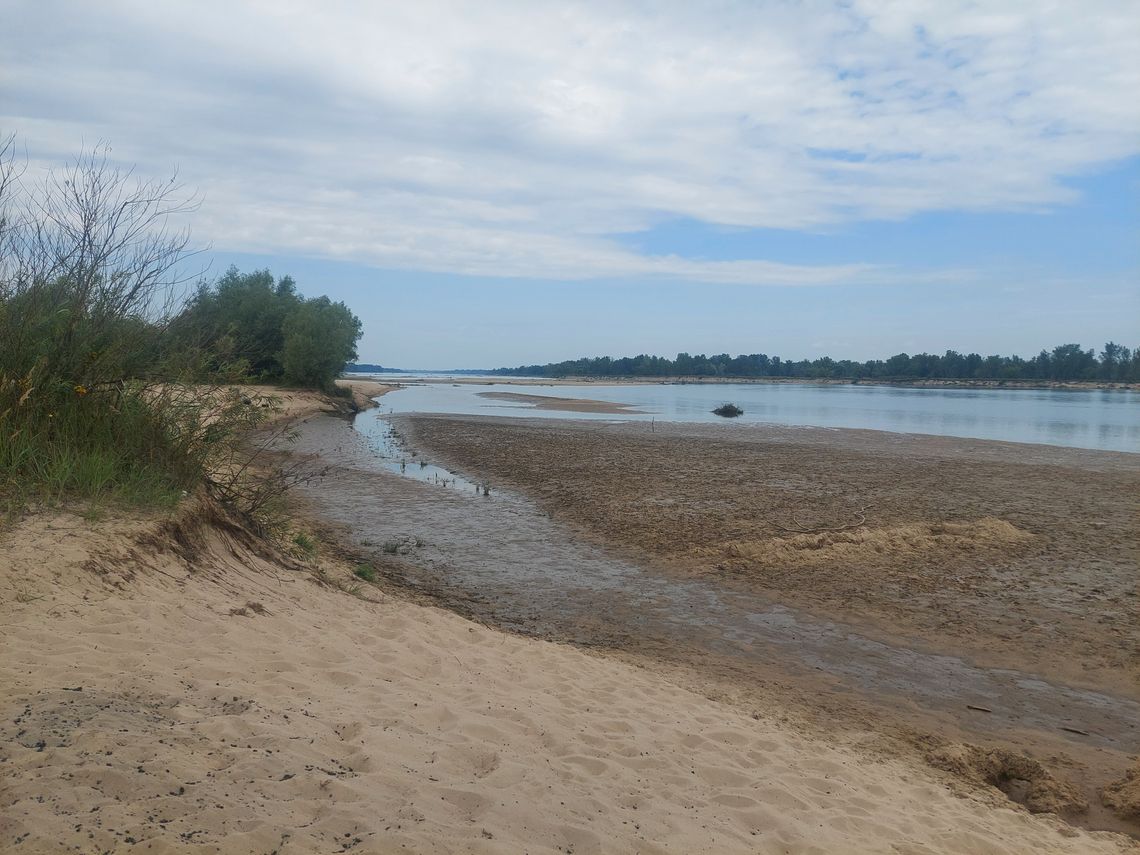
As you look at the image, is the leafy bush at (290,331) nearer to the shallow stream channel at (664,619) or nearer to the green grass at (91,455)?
the shallow stream channel at (664,619)

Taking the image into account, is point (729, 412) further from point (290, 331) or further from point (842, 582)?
point (842, 582)

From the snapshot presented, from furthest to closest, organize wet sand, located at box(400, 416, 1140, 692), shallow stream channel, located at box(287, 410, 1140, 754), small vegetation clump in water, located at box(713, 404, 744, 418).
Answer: small vegetation clump in water, located at box(713, 404, 744, 418) → wet sand, located at box(400, 416, 1140, 692) → shallow stream channel, located at box(287, 410, 1140, 754)

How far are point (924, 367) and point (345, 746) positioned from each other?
5850 inches

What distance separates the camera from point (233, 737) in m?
3.42

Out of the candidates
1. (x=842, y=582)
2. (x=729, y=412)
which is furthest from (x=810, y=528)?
(x=729, y=412)

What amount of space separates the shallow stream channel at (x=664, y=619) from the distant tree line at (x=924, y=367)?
133127 mm

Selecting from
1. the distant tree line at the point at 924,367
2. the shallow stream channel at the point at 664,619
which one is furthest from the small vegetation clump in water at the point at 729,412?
the distant tree line at the point at 924,367

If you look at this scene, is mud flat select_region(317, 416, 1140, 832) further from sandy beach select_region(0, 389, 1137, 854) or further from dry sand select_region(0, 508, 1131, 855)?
dry sand select_region(0, 508, 1131, 855)

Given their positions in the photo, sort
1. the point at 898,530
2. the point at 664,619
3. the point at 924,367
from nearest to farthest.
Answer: the point at 664,619
the point at 898,530
the point at 924,367

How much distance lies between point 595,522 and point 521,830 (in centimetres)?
1003

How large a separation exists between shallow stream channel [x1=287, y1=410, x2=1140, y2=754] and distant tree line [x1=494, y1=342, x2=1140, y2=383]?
→ 5241 inches

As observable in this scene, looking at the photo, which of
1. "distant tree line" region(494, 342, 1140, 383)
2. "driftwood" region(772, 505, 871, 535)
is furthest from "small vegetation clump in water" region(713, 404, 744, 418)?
"distant tree line" region(494, 342, 1140, 383)

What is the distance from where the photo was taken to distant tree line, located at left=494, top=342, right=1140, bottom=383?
4783 inches

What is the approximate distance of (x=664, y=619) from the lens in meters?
8.27
